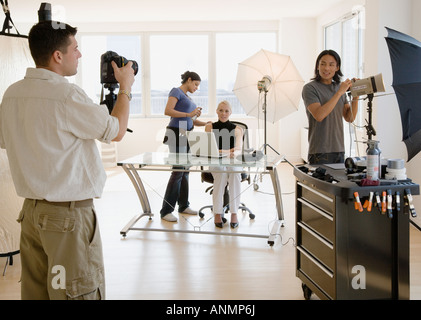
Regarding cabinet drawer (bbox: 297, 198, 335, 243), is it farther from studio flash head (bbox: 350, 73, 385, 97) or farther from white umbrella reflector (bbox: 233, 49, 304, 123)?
white umbrella reflector (bbox: 233, 49, 304, 123)

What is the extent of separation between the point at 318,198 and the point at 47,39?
1499mm

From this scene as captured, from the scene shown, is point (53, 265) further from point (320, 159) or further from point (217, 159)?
point (217, 159)

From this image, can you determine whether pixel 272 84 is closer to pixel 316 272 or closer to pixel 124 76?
pixel 316 272

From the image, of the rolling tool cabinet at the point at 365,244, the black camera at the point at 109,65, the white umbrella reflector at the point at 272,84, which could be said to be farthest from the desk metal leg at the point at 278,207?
the black camera at the point at 109,65

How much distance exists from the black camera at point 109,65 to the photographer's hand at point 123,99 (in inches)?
1.1

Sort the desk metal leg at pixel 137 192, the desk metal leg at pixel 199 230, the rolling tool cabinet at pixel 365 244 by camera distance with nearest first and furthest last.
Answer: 1. the rolling tool cabinet at pixel 365 244
2. the desk metal leg at pixel 199 230
3. the desk metal leg at pixel 137 192

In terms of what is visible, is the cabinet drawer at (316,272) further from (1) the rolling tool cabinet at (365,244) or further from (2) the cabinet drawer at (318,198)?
(2) the cabinet drawer at (318,198)

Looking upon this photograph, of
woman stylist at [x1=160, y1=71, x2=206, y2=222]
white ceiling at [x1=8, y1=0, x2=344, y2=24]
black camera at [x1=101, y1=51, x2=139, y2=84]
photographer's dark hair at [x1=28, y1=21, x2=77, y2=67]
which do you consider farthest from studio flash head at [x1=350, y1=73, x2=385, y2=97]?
white ceiling at [x1=8, y1=0, x2=344, y2=24]

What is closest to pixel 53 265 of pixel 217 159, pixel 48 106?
pixel 48 106

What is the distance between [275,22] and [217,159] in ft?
18.1

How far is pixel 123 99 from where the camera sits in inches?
70.2

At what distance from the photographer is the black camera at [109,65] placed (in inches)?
73.8

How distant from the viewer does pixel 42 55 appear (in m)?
1.65

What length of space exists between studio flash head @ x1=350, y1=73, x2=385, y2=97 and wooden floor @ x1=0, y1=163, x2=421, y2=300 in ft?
4.03
